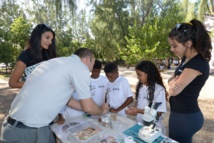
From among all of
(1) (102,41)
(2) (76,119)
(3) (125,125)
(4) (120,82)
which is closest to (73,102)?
(2) (76,119)

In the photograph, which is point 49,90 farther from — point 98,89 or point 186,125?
point 98,89

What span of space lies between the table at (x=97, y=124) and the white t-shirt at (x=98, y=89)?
526 mm

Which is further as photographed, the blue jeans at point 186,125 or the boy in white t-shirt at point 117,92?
the boy in white t-shirt at point 117,92

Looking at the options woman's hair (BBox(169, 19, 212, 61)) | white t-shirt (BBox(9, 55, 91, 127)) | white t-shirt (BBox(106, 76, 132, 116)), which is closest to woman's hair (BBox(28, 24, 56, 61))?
white t-shirt (BBox(9, 55, 91, 127))

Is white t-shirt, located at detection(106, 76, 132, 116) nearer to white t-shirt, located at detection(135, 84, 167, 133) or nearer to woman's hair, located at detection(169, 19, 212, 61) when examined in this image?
white t-shirt, located at detection(135, 84, 167, 133)

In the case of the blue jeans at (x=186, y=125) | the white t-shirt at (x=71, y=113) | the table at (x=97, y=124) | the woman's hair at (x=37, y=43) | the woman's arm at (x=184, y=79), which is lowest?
the white t-shirt at (x=71, y=113)

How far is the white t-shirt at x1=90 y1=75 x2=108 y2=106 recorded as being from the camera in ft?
7.63

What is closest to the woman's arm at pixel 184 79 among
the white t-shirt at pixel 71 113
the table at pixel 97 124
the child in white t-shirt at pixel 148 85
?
the table at pixel 97 124

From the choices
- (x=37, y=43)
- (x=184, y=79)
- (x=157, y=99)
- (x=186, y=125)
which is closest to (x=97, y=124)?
(x=157, y=99)

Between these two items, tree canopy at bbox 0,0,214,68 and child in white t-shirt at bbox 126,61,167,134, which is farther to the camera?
tree canopy at bbox 0,0,214,68

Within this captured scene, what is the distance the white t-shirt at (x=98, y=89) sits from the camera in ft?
7.63

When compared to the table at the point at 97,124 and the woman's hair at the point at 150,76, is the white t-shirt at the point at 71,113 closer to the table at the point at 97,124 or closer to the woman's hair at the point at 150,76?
the table at the point at 97,124

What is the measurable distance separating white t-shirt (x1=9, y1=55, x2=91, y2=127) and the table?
27 centimetres

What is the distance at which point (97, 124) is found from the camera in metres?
1.62
